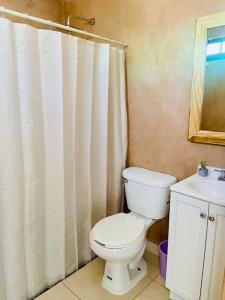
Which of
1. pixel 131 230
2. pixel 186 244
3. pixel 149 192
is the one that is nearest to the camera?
pixel 186 244

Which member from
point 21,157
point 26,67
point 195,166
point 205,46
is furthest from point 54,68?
point 195,166

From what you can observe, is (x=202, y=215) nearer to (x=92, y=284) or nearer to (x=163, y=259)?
(x=163, y=259)

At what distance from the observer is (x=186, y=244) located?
1428 mm

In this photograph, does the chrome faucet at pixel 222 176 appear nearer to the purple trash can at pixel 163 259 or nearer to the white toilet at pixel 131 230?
the white toilet at pixel 131 230

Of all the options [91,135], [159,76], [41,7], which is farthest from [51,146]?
[41,7]

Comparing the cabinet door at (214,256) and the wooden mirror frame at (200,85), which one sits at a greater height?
the wooden mirror frame at (200,85)

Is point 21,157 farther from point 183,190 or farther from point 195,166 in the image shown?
point 195,166

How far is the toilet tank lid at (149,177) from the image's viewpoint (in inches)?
67.6

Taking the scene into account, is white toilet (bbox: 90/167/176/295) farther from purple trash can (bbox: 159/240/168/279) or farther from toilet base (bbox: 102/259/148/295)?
purple trash can (bbox: 159/240/168/279)

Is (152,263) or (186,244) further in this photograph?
(152,263)

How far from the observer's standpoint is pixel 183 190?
1.38 m

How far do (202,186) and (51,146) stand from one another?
1019mm

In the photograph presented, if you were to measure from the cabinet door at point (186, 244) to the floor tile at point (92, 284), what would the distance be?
0.93ft

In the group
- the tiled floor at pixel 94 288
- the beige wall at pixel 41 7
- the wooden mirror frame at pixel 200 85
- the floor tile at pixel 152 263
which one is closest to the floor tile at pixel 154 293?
the tiled floor at pixel 94 288
